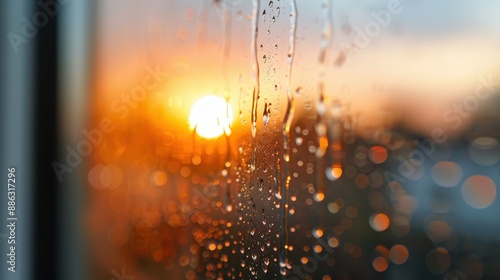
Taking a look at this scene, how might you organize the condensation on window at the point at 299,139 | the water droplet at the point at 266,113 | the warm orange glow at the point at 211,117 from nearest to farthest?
1. the condensation on window at the point at 299,139
2. the water droplet at the point at 266,113
3. the warm orange glow at the point at 211,117

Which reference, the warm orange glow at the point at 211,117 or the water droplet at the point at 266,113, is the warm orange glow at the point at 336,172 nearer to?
the water droplet at the point at 266,113

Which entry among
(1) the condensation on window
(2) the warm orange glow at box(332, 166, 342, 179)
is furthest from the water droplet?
(2) the warm orange glow at box(332, 166, 342, 179)

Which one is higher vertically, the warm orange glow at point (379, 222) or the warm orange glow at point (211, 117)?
the warm orange glow at point (211, 117)

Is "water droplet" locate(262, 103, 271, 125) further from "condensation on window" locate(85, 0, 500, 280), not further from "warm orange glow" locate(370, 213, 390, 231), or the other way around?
"warm orange glow" locate(370, 213, 390, 231)

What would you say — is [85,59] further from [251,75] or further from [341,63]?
[341,63]

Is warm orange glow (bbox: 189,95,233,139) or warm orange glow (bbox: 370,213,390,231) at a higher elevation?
warm orange glow (bbox: 189,95,233,139)

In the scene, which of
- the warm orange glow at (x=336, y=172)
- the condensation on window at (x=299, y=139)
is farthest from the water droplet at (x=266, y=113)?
the warm orange glow at (x=336, y=172)

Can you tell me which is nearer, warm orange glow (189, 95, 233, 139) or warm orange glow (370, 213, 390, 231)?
warm orange glow (370, 213, 390, 231)

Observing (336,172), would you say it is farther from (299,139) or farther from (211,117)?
(211,117)

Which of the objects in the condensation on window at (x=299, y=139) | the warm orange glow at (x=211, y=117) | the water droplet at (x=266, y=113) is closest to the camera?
the condensation on window at (x=299, y=139)
